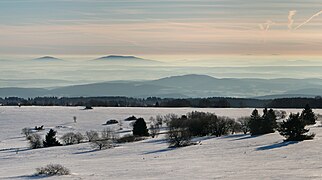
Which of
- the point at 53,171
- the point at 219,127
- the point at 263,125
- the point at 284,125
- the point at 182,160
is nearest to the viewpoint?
the point at 53,171

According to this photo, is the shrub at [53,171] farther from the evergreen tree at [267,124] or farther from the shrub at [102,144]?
the evergreen tree at [267,124]

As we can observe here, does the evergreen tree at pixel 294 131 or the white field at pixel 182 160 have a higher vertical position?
the evergreen tree at pixel 294 131

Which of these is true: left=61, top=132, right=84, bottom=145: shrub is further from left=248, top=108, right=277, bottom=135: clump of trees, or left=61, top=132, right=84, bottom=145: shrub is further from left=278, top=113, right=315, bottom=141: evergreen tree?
left=278, top=113, right=315, bottom=141: evergreen tree

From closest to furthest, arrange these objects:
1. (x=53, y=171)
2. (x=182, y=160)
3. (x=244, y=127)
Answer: (x=53, y=171) → (x=182, y=160) → (x=244, y=127)

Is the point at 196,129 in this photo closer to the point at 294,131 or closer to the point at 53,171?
the point at 294,131

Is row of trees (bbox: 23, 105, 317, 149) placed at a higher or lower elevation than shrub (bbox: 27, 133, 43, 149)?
higher

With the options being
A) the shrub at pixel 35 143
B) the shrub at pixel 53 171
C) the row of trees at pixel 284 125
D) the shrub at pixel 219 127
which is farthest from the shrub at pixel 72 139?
the shrub at pixel 53 171

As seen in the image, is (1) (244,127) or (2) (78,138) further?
(1) (244,127)

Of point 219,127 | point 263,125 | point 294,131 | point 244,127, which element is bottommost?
point 294,131

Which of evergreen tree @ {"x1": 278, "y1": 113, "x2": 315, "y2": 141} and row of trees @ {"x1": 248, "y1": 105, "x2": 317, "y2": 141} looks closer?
evergreen tree @ {"x1": 278, "y1": 113, "x2": 315, "y2": 141}

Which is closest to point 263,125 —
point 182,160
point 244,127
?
point 244,127

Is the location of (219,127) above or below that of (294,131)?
above

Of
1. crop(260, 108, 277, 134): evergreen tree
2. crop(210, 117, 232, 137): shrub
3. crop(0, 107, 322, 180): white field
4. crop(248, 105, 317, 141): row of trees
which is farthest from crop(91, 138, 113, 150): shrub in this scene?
crop(260, 108, 277, 134): evergreen tree

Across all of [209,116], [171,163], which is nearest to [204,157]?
[171,163]
